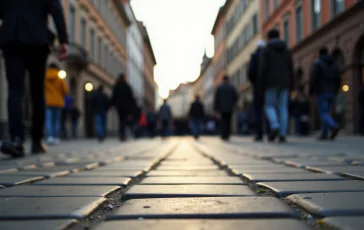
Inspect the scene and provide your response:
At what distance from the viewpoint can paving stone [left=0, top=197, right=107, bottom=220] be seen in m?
1.65

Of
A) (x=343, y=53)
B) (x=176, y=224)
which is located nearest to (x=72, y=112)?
(x=343, y=53)

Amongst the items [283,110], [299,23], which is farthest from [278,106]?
[299,23]

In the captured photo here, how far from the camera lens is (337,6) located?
1884cm

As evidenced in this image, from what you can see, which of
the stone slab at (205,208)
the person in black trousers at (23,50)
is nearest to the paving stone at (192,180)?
the stone slab at (205,208)

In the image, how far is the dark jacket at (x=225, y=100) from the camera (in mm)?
11930

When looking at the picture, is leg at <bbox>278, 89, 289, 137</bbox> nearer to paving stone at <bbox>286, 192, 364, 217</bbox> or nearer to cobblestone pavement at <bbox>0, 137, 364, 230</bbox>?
cobblestone pavement at <bbox>0, 137, 364, 230</bbox>

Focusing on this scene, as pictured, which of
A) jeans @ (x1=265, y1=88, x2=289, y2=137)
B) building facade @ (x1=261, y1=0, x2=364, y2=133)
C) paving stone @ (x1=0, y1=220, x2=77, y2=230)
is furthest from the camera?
building facade @ (x1=261, y1=0, x2=364, y2=133)

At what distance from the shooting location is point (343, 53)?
701 inches

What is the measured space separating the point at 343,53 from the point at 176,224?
17831mm

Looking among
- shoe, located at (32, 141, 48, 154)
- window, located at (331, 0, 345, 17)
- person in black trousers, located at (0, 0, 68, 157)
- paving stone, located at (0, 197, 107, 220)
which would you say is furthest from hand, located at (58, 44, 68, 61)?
window, located at (331, 0, 345, 17)

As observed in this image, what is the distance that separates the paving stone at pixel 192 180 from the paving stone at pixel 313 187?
9.3 inches

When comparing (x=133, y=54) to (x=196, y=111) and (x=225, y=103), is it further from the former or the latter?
(x=225, y=103)

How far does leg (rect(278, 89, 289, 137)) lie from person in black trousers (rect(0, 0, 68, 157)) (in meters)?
4.72

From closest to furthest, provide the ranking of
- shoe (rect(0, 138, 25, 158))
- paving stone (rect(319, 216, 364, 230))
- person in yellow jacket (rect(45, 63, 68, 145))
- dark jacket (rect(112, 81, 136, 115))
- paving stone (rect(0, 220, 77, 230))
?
paving stone (rect(319, 216, 364, 230)), paving stone (rect(0, 220, 77, 230)), shoe (rect(0, 138, 25, 158)), person in yellow jacket (rect(45, 63, 68, 145)), dark jacket (rect(112, 81, 136, 115))
